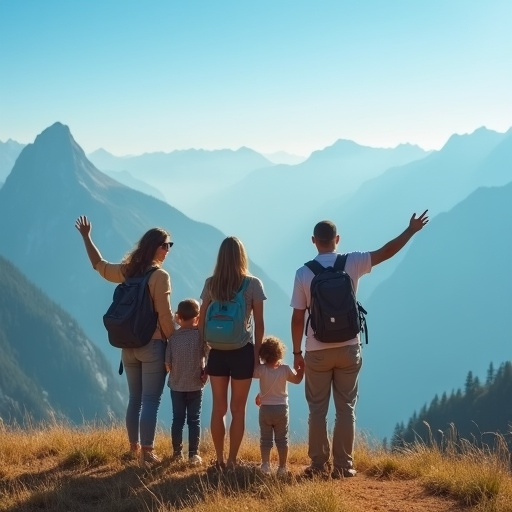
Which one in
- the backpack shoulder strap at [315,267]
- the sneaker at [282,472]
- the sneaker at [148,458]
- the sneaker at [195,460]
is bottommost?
the sneaker at [282,472]

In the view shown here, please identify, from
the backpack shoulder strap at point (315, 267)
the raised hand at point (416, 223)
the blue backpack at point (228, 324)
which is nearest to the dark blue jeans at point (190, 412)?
the blue backpack at point (228, 324)

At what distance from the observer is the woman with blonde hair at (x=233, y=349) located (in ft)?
24.0

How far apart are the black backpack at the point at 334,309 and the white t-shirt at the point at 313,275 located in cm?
15

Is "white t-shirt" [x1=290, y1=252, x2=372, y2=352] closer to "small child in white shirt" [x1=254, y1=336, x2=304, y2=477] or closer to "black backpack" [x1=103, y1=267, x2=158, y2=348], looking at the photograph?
"small child in white shirt" [x1=254, y1=336, x2=304, y2=477]

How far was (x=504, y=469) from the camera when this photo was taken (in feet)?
22.0

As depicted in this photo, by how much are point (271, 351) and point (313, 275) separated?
0.96 m

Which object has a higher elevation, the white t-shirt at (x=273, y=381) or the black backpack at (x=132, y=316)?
the black backpack at (x=132, y=316)

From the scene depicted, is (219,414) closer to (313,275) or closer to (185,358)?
(185,358)

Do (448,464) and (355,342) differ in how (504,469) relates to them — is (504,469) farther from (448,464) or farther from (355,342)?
(355,342)

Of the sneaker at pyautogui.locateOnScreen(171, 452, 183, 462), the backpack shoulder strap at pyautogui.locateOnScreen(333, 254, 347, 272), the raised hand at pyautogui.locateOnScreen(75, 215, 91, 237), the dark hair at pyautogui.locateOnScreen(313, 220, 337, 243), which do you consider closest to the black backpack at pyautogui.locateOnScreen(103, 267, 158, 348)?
the sneaker at pyautogui.locateOnScreen(171, 452, 183, 462)

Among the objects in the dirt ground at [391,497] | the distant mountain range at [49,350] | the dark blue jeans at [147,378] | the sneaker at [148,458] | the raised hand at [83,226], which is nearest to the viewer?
the dirt ground at [391,497]

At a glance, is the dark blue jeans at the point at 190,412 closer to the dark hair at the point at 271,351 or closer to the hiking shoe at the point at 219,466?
the hiking shoe at the point at 219,466

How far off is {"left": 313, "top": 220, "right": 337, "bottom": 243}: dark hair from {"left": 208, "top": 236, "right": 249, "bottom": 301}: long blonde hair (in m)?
0.85

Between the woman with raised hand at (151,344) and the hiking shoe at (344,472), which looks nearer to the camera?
the hiking shoe at (344,472)
